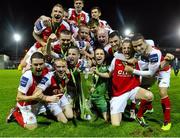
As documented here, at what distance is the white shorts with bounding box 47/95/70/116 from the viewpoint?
24.4ft

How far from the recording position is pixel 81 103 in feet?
25.2

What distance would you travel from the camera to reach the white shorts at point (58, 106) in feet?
24.4

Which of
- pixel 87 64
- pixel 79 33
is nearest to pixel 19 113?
pixel 87 64

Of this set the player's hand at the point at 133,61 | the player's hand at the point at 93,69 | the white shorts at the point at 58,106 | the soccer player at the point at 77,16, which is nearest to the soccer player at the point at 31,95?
the white shorts at the point at 58,106

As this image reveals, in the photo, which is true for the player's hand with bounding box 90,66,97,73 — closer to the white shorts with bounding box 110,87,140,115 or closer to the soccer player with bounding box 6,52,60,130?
the white shorts with bounding box 110,87,140,115

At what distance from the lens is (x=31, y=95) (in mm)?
7070

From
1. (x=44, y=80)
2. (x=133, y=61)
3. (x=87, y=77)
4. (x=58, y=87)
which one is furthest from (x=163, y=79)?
(x=44, y=80)

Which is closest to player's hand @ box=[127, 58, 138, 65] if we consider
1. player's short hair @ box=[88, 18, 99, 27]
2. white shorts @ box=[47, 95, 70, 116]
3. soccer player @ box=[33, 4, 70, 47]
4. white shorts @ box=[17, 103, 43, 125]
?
white shorts @ box=[47, 95, 70, 116]

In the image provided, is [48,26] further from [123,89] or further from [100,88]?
[123,89]

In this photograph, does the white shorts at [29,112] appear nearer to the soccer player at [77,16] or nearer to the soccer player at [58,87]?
the soccer player at [58,87]

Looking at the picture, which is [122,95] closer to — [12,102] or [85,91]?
[85,91]

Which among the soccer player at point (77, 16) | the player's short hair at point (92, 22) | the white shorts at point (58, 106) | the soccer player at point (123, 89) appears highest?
the soccer player at point (77, 16)

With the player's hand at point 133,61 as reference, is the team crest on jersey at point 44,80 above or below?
below

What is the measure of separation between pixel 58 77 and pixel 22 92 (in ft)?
2.76
